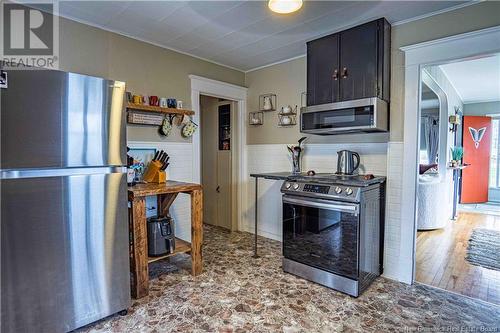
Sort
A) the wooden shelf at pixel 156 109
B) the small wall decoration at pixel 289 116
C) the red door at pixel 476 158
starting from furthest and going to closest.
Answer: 1. the red door at pixel 476 158
2. the small wall decoration at pixel 289 116
3. the wooden shelf at pixel 156 109

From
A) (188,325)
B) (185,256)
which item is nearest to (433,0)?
(188,325)

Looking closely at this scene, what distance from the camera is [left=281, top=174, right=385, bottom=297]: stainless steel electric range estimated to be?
2.26 meters

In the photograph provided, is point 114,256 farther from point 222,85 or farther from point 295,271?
point 222,85

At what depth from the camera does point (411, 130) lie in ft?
8.14

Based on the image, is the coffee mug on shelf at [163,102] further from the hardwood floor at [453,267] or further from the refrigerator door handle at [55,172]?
the hardwood floor at [453,267]

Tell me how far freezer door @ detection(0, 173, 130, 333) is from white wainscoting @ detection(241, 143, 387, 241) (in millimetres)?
2157

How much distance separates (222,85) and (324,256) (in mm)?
2509

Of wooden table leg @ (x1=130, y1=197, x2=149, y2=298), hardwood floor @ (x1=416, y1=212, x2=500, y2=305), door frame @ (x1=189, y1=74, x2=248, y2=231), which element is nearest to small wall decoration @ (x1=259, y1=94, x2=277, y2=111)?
door frame @ (x1=189, y1=74, x2=248, y2=231)

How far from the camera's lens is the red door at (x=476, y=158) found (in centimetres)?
642

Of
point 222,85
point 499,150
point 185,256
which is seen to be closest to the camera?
point 185,256

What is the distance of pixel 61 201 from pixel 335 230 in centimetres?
203

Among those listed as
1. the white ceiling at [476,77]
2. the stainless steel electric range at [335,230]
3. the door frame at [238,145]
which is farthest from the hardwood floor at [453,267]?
the door frame at [238,145]

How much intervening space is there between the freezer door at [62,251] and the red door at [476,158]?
24.3ft

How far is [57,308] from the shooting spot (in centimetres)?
169
